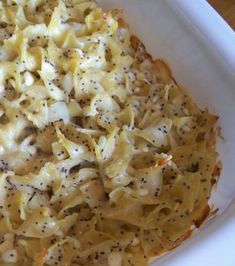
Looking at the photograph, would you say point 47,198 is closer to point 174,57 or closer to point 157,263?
point 157,263

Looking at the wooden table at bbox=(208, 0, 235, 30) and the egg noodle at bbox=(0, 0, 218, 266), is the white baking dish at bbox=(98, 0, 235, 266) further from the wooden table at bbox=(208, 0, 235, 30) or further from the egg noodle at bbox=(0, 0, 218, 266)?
the wooden table at bbox=(208, 0, 235, 30)

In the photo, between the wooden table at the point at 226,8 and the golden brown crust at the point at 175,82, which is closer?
→ the golden brown crust at the point at 175,82

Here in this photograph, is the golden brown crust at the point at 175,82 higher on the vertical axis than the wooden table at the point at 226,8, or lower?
lower

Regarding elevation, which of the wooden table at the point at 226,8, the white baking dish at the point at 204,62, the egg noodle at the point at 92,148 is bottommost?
the egg noodle at the point at 92,148

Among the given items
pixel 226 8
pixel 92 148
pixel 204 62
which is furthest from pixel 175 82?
pixel 226 8

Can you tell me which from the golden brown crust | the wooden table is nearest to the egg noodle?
the golden brown crust

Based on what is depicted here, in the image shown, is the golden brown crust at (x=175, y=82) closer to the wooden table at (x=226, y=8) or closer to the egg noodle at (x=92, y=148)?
the egg noodle at (x=92, y=148)

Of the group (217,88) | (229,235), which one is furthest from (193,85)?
(229,235)

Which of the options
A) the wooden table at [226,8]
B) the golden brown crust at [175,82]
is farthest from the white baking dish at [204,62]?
the wooden table at [226,8]
